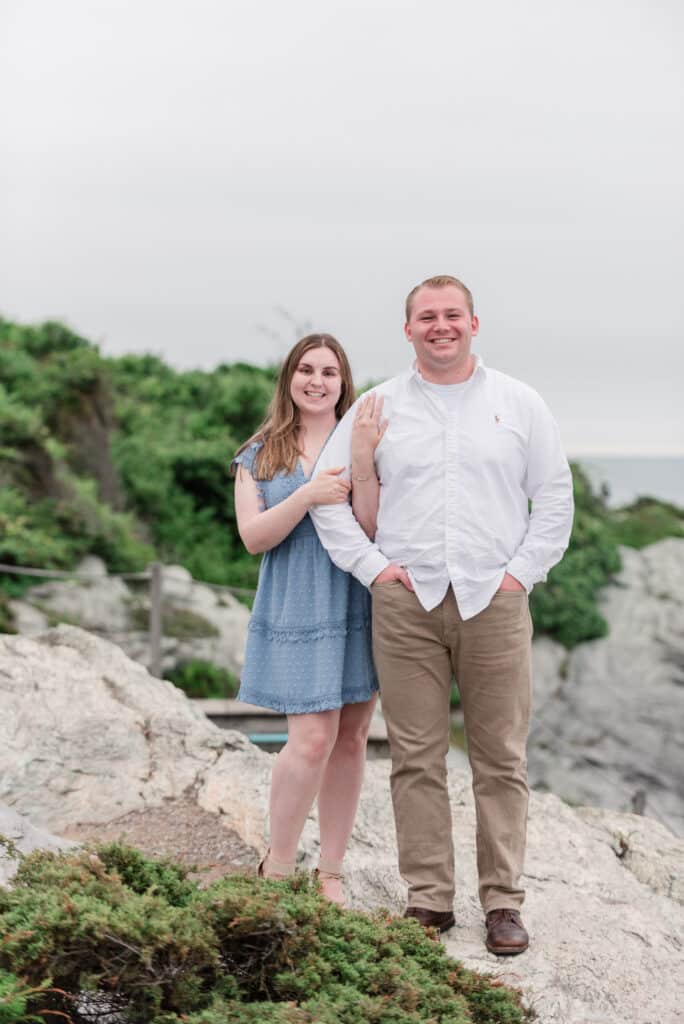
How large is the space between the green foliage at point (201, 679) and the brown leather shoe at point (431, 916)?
22.6 ft

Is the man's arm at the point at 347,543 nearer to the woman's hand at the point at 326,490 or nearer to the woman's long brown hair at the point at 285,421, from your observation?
the woman's hand at the point at 326,490

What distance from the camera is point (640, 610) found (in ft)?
46.6

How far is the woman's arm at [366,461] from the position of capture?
151 inches

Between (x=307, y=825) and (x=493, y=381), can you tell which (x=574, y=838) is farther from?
(x=493, y=381)

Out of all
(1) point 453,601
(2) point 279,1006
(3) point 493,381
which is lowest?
(2) point 279,1006

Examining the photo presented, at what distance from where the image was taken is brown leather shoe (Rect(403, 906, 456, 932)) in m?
3.82

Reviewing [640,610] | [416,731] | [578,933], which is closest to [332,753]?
[416,731]

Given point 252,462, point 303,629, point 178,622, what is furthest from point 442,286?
point 178,622

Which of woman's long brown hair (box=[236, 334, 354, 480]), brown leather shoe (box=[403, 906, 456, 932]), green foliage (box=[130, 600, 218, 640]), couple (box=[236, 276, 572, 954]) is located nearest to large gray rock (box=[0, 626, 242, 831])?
couple (box=[236, 276, 572, 954])

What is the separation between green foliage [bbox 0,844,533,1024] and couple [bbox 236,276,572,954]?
87 cm

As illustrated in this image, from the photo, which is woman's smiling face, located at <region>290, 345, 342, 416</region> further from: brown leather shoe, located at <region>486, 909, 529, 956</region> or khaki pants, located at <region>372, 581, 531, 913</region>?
brown leather shoe, located at <region>486, 909, 529, 956</region>

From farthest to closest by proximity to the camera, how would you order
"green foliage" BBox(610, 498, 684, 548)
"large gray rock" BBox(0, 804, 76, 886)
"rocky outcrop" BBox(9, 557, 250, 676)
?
"green foliage" BBox(610, 498, 684, 548), "rocky outcrop" BBox(9, 557, 250, 676), "large gray rock" BBox(0, 804, 76, 886)

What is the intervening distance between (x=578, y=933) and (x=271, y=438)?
207cm

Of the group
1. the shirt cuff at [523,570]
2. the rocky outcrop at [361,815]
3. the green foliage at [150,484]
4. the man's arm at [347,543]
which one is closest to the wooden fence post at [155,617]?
the green foliage at [150,484]
